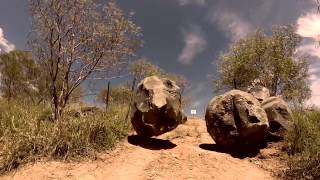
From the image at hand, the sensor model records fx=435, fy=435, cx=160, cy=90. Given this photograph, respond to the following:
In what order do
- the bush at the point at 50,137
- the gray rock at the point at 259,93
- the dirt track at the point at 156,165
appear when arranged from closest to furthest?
the dirt track at the point at 156,165, the bush at the point at 50,137, the gray rock at the point at 259,93

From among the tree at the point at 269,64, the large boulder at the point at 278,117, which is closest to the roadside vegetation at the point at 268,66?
the tree at the point at 269,64

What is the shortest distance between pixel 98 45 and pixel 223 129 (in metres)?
7.15

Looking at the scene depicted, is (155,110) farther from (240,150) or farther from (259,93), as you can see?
(259,93)

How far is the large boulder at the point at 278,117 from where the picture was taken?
53.2 ft

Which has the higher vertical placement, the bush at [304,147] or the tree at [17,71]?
the tree at [17,71]

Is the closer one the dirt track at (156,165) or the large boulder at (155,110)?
the dirt track at (156,165)

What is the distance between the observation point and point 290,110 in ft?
55.2

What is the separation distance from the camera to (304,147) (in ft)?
46.5

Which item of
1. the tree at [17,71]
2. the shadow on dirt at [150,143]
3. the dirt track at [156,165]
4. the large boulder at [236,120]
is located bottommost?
the dirt track at [156,165]

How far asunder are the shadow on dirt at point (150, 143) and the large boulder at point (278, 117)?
151 inches

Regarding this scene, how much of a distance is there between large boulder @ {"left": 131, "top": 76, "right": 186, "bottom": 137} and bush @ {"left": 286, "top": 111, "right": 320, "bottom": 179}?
13.5 ft

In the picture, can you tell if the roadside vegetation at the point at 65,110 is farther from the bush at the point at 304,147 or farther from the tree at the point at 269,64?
the tree at the point at 269,64

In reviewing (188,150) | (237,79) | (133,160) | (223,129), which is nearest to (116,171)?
(133,160)

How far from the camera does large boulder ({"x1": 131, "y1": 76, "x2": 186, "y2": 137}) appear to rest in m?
15.4
